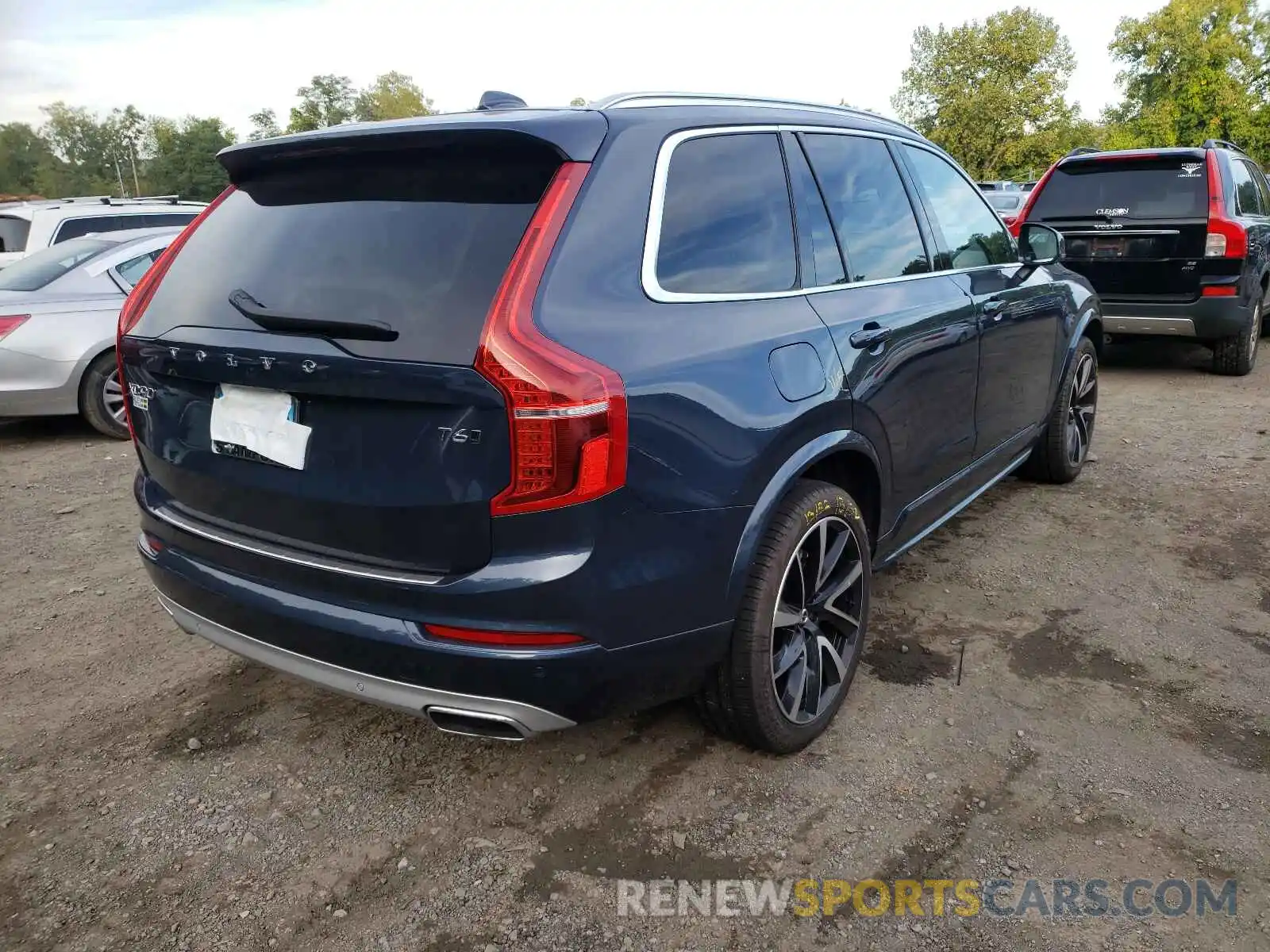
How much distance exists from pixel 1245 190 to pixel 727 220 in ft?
25.2

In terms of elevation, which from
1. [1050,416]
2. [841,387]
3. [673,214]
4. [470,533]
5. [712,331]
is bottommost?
[1050,416]

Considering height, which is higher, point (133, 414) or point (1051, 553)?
point (133, 414)

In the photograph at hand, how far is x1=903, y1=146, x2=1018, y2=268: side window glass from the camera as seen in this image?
12.1ft

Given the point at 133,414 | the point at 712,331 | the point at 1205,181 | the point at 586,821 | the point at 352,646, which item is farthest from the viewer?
the point at 1205,181

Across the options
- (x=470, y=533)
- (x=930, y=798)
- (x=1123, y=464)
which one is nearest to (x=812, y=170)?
(x=470, y=533)

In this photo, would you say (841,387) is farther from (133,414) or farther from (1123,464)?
(1123,464)

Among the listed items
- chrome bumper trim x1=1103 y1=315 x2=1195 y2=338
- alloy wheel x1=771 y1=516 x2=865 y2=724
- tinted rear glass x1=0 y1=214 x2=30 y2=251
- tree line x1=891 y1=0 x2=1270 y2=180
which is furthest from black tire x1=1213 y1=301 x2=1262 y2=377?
tree line x1=891 y1=0 x2=1270 y2=180

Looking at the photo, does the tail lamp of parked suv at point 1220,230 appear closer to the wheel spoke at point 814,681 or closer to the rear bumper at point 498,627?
the wheel spoke at point 814,681

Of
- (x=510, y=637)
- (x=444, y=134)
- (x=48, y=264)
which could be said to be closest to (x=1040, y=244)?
(x=444, y=134)

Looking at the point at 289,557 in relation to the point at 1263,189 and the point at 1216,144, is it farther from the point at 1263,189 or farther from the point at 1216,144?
the point at 1263,189

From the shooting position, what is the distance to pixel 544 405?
1935 millimetres

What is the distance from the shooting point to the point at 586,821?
8.23 ft

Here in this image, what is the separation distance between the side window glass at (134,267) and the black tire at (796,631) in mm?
6023

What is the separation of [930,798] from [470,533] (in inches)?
58.3
